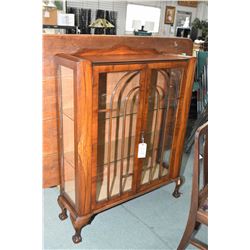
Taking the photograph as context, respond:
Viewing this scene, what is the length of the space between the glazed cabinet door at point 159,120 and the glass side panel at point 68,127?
402 millimetres

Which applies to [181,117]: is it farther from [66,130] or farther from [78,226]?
[78,226]

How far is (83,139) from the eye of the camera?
130 cm

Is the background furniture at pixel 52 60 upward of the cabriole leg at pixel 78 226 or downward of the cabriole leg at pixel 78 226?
upward

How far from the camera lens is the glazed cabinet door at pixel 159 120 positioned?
60.4 inches

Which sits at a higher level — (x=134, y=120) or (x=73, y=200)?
(x=134, y=120)

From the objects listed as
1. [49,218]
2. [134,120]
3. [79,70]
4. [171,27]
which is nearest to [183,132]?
[134,120]

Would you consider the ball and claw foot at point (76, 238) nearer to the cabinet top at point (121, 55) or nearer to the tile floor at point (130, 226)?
the tile floor at point (130, 226)

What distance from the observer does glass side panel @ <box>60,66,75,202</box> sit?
1356 mm

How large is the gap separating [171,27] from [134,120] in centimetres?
578

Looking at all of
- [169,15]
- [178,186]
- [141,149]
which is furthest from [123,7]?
[141,149]

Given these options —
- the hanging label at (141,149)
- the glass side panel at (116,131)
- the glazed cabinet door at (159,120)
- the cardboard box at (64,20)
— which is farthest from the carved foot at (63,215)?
the cardboard box at (64,20)
